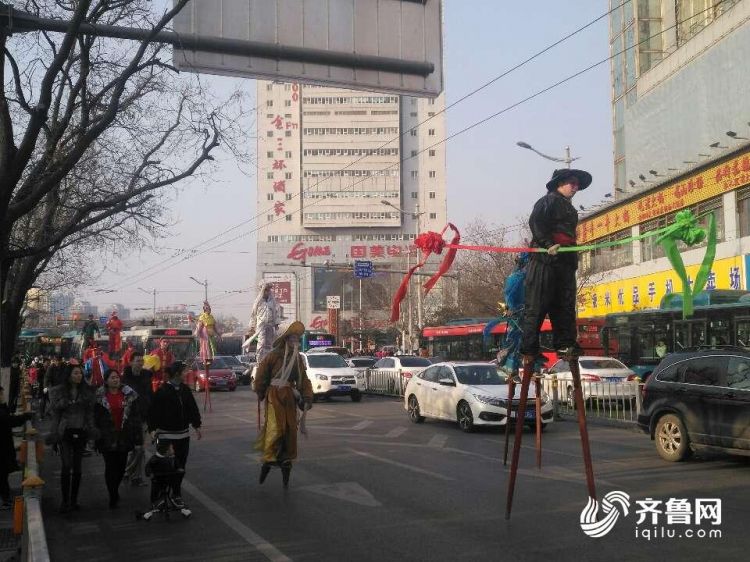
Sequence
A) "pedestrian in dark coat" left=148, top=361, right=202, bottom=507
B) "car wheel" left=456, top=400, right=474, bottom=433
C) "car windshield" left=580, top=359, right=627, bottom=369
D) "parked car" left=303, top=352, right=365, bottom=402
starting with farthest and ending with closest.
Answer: "parked car" left=303, top=352, right=365, bottom=402, "car windshield" left=580, top=359, right=627, bottom=369, "car wheel" left=456, top=400, right=474, bottom=433, "pedestrian in dark coat" left=148, top=361, right=202, bottom=507

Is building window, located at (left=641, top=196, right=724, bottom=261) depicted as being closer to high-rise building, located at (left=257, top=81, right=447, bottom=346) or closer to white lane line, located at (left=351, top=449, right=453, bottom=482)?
white lane line, located at (left=351, top=449, right=453, bottom=482)

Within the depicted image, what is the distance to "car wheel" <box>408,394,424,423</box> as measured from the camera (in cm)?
1963

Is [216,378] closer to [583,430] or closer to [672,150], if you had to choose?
[672,150]

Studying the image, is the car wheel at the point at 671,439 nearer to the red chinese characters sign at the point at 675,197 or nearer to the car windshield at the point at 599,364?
the car windshield at the point at 599,364

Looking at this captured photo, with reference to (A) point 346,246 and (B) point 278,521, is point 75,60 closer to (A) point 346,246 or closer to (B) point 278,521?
(B) point 278,521

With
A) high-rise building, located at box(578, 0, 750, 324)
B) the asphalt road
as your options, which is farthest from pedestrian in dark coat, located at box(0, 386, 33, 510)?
high-rise building, located at box(578, 0, 750, 324)

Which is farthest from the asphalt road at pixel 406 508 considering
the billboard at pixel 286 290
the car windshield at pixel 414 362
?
the billboard at pixel 286 290

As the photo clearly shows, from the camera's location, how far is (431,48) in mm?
13008

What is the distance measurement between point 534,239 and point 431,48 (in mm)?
6279

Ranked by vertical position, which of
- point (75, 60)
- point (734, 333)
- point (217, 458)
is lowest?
point (217, 458)

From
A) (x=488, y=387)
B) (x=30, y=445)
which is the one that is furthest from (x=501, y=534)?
(x=488, y=387)

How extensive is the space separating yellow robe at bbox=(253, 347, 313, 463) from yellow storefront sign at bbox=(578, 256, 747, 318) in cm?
2058

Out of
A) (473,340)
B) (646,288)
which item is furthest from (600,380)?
(646,288)

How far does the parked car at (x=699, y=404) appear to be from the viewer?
38.0 ft
